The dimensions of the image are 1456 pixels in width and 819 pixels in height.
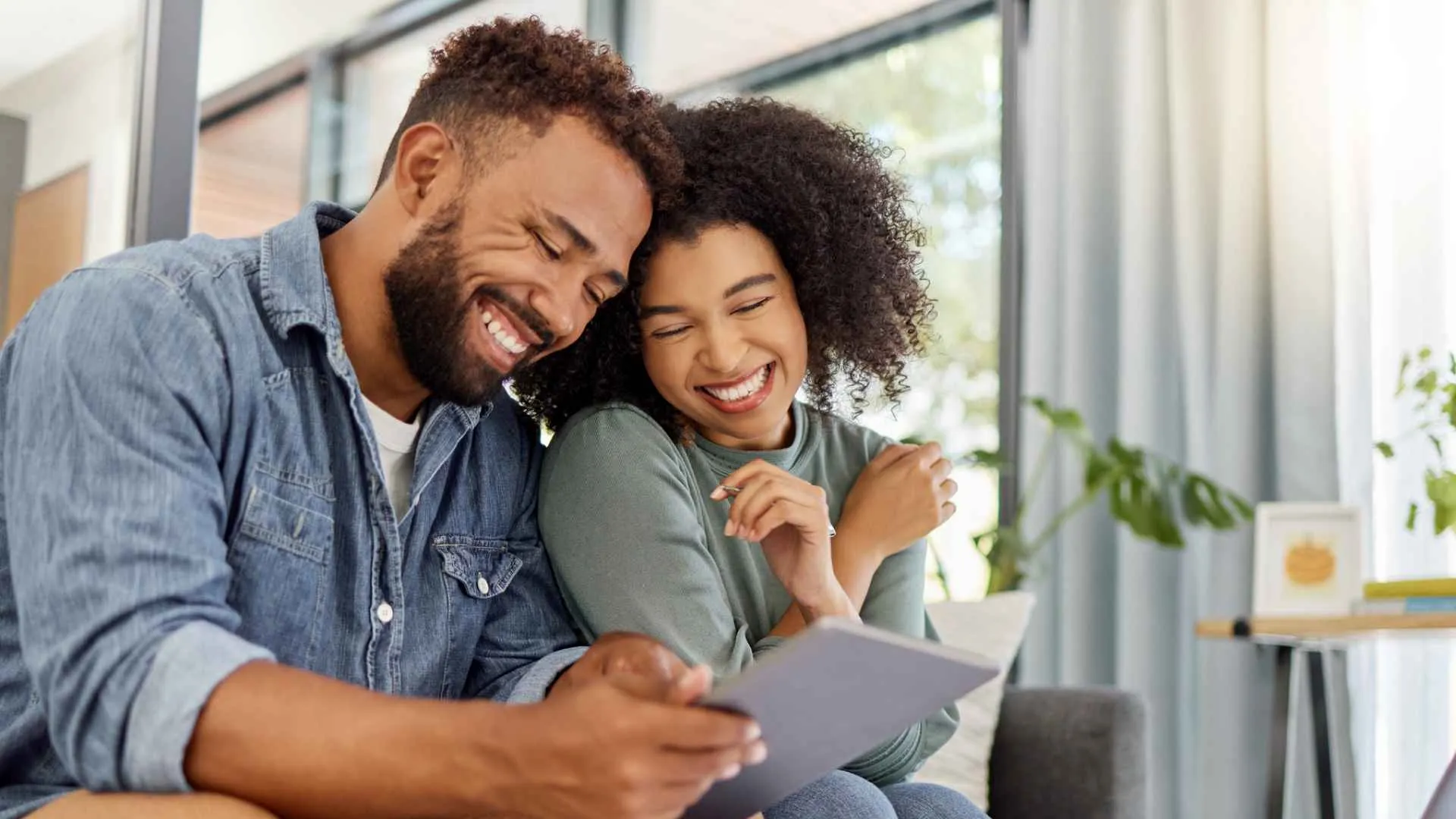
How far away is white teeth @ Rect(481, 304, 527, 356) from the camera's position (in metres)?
1.34

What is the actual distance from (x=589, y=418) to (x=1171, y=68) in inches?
84.1

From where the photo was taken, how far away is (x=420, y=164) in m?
1.36

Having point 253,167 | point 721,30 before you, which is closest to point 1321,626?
point 253,167

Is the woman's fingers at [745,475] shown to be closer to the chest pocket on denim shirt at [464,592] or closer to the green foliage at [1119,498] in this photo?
the chest pocket on denim shirt at [464,592]

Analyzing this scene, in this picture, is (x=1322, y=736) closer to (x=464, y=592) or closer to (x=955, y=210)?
(x=955, y=210)

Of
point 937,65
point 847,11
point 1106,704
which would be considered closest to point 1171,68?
point 937,65

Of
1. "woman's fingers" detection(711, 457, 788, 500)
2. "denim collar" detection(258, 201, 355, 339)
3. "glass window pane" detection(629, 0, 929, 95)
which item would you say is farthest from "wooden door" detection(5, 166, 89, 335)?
"glass window pane" detection(629, 0, 929, 95)

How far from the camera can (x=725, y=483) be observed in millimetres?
1372

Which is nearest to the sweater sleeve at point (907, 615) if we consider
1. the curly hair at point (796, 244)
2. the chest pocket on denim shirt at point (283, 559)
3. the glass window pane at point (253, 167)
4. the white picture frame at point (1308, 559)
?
the curly hair at point (796, 244)

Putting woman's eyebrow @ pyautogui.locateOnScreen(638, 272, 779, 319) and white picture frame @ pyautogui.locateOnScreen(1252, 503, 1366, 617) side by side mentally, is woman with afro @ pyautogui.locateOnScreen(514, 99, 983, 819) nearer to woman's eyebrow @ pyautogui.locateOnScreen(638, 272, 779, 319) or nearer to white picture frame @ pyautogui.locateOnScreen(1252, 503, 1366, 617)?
woman's eyebrow @ pyautogui.locateOnScreen(638, 272, 779, 319)

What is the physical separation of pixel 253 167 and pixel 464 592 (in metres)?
1.22

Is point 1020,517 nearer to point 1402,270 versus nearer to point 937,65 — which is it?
point 1402,270

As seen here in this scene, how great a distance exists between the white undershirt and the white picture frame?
1.64 m

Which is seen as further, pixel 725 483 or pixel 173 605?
pixel 725 483
